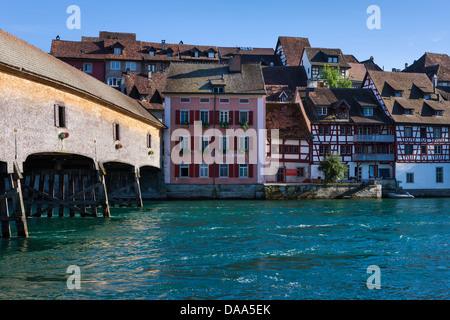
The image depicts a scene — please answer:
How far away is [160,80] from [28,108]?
30846 mm

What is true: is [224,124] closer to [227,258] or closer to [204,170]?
[204,170]

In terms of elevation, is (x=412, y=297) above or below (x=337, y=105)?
below

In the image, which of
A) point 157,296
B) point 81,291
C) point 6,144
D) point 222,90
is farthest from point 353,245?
point 222,90

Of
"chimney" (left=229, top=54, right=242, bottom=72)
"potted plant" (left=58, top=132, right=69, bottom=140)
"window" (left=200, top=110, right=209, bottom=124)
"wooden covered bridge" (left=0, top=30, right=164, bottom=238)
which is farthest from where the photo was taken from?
"chimney" (left=229, top=54, right=242, bottom=72)

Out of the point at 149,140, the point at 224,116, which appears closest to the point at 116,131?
the point at 149,140

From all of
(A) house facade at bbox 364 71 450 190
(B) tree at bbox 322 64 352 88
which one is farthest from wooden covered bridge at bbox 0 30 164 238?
(B) tree at bbox 322 64 352 88

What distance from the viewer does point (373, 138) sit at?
4162 centimetres

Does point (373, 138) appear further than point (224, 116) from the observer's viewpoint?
Yes

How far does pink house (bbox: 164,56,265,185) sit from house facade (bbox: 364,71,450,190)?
14.9 m

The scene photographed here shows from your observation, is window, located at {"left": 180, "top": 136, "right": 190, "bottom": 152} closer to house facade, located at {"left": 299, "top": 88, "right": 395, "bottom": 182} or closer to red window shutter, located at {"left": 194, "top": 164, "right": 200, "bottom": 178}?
red window shutter, located at {"left": 194, "top": 164, "right": 200, "bottom": 178}

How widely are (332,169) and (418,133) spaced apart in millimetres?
12216

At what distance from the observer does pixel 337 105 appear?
138 ft

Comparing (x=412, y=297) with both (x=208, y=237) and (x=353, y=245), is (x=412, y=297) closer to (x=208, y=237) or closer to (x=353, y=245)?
(x=353, y=245)

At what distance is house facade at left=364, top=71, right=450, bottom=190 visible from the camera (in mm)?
41688
